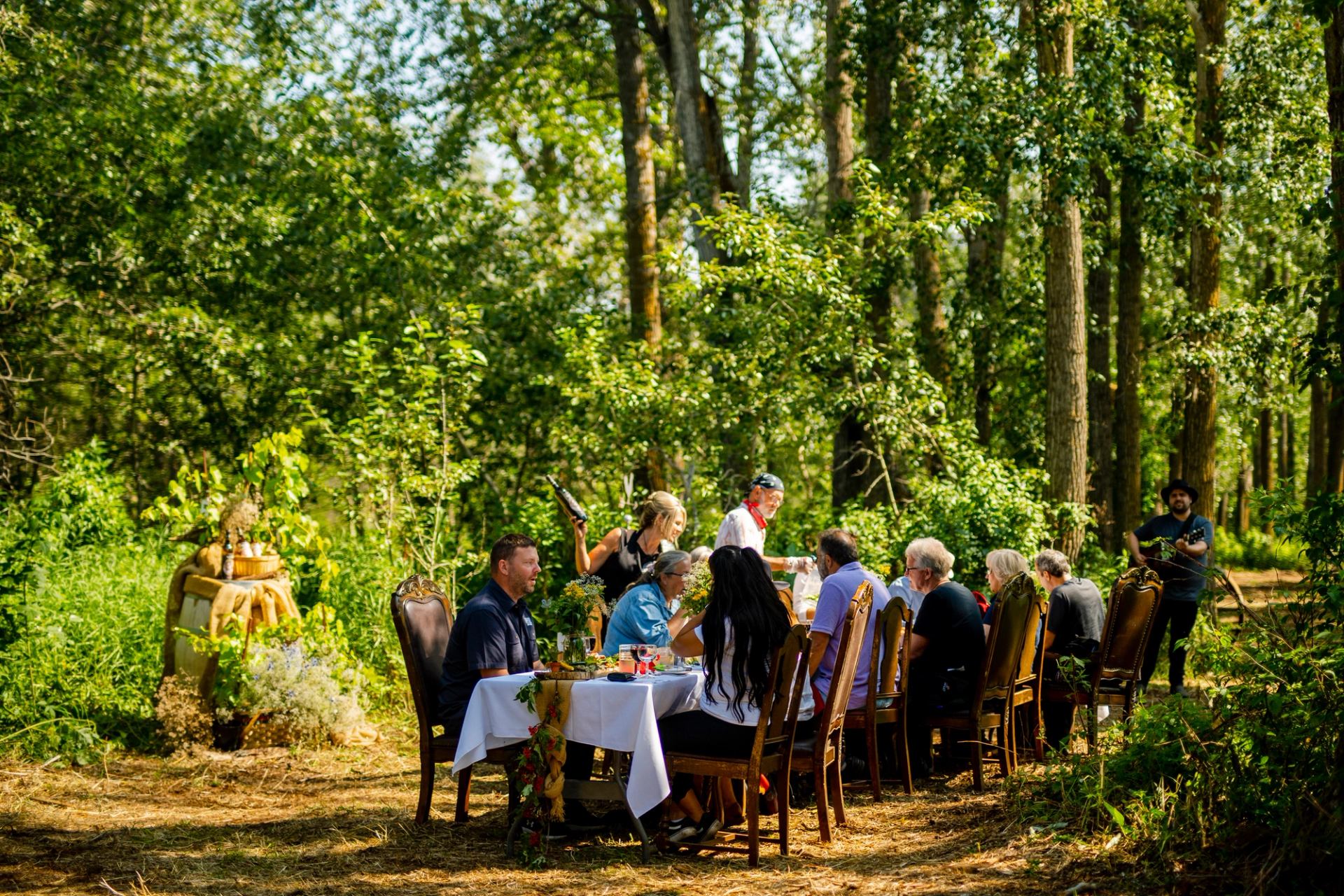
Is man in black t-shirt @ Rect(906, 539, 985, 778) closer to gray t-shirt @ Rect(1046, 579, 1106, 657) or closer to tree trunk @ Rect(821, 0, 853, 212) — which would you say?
gray t-shirt @ Rect(1046, 579, 1106, 657)

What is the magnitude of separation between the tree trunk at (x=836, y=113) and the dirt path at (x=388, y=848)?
854 centimetres

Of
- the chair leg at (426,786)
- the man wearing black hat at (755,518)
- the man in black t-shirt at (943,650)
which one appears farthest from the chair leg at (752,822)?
the man wearing black hat at (755,518)

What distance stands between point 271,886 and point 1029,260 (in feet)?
35.7

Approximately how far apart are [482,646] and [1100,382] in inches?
436

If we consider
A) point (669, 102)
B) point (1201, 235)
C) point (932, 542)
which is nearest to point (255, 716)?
point (932, 542)

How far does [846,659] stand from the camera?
578 cm

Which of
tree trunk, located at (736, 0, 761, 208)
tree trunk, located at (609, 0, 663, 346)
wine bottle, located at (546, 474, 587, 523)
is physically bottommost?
wine bottle, located at (546, 474, 587, 523)

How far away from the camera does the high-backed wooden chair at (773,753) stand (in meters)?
5.21

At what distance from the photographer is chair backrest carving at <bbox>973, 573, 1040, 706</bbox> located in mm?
6645

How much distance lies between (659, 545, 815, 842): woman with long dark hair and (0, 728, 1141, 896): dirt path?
552mm

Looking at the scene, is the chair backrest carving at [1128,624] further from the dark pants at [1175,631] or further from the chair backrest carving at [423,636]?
the chair backrest carving at [423,636]

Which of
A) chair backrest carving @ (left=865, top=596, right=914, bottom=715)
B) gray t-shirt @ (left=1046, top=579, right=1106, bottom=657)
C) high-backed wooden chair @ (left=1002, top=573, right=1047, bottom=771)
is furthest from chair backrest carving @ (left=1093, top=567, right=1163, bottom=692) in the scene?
chair backrest carving @ (left=865, top=596, right=914, bottom=715)

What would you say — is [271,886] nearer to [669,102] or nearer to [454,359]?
[454,359]

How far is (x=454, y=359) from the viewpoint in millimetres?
11078
